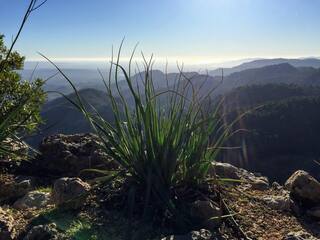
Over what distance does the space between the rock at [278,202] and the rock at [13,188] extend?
119 inches

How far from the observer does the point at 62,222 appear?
3701 millimetres

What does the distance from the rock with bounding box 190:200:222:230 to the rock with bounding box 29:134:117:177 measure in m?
2.24

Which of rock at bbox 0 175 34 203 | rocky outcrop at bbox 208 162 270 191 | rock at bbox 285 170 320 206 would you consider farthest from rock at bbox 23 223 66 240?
rock at bbox 285 170 320 206

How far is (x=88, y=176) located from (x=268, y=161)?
245 ft

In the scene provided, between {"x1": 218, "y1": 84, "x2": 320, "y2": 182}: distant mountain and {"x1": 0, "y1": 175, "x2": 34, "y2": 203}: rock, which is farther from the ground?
{"x1": 0, "y1": 175, "x2": 34, "y2": 203}: rock

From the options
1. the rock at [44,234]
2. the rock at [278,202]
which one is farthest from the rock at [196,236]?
Answer: the rock at [278,202]

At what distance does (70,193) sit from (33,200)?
0.97 metres

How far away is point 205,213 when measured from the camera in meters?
3.82

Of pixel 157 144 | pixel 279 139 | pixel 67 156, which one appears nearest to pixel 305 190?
pixel 157 144

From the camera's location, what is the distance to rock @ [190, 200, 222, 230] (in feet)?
12.3

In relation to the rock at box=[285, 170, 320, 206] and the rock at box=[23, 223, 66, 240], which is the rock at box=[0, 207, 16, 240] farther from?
the rock at box=[285, 170, 320, 206]

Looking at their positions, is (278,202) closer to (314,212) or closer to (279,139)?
(314,212)

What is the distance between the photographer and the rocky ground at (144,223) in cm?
356

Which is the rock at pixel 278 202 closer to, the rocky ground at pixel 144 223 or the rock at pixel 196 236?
the rocky ground at pixel 144 223
